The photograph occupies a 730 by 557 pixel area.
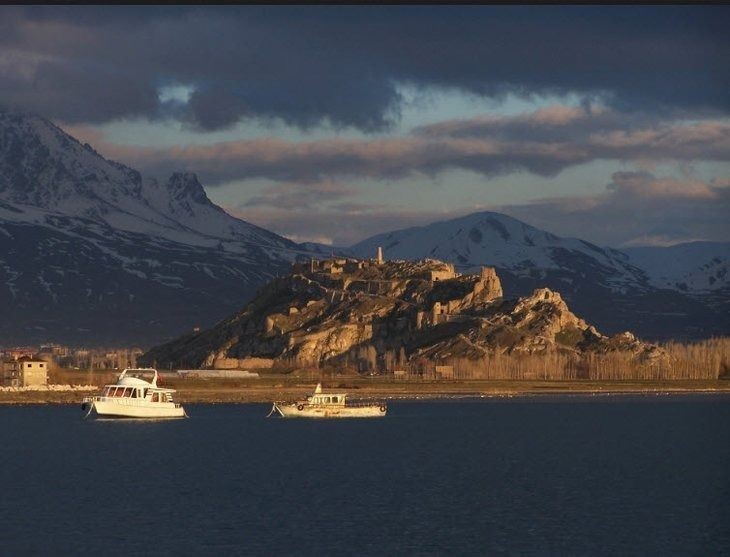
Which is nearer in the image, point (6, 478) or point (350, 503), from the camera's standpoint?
point (350, 503)

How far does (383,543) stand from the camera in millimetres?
93188

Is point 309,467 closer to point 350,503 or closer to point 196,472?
point 196,472

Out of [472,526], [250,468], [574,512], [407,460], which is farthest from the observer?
[407,460]

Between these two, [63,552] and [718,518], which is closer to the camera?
[63,552]

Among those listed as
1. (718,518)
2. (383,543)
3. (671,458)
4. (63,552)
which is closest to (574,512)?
(718,518)

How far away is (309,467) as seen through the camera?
461ft

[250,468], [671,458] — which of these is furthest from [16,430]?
[671,458]

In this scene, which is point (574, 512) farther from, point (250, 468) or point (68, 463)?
point (68, 463)

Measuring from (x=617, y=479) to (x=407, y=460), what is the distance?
24504 millimetres

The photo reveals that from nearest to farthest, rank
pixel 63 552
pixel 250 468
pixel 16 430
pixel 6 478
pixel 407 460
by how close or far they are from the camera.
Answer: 1. pixel 63 552
2. pixel 6 478
3. pixel 250 468
4. pixel 407 460
5. pixel 16 430

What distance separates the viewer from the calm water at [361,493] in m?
94.5

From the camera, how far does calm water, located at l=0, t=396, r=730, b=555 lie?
9450 centimetres

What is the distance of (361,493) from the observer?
390 ft

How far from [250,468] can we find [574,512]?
40.0 meters
